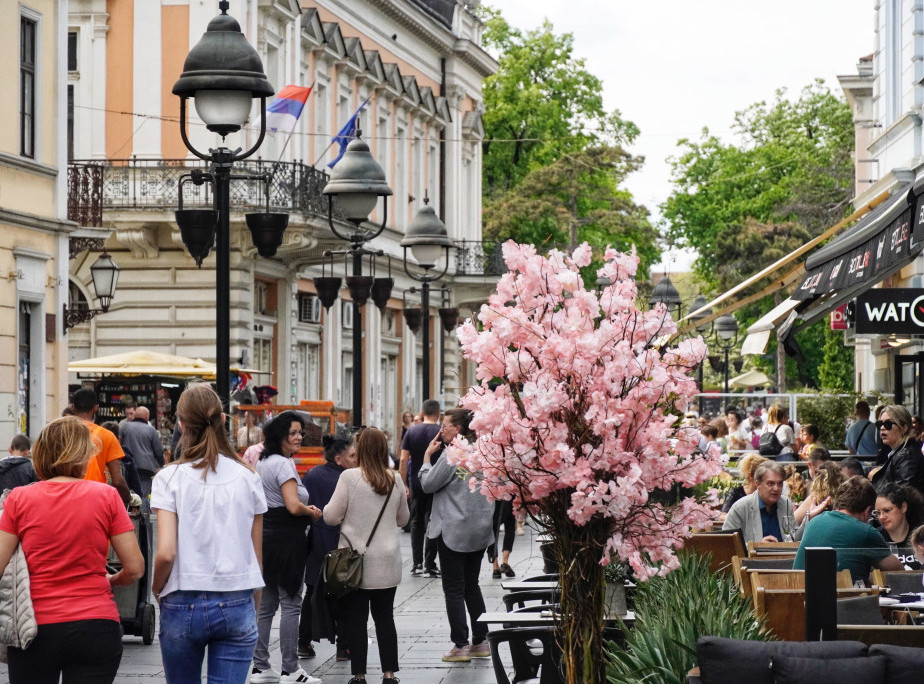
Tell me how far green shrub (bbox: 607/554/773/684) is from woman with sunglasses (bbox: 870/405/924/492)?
22.9ft

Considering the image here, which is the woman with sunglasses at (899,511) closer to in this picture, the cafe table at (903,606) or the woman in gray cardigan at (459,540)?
the cafe table at (903,606)

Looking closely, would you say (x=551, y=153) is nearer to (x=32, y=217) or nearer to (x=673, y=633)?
(x=32, y=217)

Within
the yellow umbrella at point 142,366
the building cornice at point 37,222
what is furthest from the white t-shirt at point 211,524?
the yellow umbrella at point 142,366

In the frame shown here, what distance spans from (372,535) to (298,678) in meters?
1.08

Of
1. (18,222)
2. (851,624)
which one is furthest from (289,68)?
(851,624)

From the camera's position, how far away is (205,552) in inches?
305

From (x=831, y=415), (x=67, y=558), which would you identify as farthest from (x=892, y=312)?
(x=67, y=558)

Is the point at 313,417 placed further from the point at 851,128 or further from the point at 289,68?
the point at 851,128

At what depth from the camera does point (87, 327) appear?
36.2 m

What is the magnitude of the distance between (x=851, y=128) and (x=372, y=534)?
62.5 m

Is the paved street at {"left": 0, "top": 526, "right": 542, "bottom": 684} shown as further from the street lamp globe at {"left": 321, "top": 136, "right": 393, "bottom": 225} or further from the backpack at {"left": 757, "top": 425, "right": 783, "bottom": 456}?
the backpack at {"left": 757, "top": 425, "right": 783, "bottom": 456}

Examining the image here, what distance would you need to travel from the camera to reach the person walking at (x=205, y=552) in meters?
7.70

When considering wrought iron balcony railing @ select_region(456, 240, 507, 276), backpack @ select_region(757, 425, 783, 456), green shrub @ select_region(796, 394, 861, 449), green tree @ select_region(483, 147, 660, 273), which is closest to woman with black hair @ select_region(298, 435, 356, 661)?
backpack @ select_region(757, 425, 783, 456)

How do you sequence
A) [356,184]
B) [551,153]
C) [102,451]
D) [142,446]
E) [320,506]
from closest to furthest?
[320,506], [102,451], [356,184], [142,446], [551,153]
